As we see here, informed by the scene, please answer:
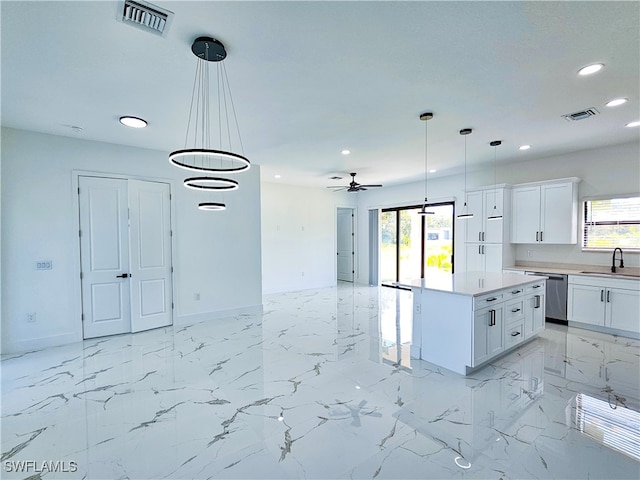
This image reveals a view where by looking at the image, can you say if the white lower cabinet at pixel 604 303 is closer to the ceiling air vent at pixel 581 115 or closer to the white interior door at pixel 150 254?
the ceiling air vent at pixel 581 115

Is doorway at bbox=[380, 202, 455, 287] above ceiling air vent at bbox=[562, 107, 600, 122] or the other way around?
the other way around

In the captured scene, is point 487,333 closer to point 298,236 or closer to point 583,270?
point 583,270

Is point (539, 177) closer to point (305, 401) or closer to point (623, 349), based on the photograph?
point (623, 349)

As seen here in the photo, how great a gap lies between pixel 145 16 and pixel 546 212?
20.1 feet

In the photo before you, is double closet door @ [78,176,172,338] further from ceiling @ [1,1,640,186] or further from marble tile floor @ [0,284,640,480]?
ceiling @ [1,1,640,186]

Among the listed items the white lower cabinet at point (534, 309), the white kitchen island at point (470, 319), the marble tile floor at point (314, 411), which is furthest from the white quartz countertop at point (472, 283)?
the marble tile floor at point (314, 411)

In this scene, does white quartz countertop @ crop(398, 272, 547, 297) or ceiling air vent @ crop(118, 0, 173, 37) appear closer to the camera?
ceiling air vent @ crop(118, 0, 173, 37)

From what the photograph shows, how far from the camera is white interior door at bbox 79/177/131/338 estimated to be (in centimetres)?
438

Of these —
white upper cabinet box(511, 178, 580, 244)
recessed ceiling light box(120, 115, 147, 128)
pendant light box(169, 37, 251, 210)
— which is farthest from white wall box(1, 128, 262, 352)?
white upper cabinet box(511, 178, 580, 244)

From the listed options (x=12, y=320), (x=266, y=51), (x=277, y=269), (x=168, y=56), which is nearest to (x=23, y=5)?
(x=168, y=56)

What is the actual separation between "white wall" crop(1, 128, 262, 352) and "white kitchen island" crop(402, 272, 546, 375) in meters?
3.67

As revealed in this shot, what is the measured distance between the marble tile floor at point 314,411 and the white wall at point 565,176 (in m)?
1.68

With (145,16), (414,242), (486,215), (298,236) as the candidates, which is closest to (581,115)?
(486,215)

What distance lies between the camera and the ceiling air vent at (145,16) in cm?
183
